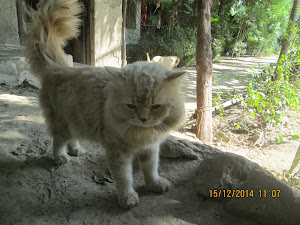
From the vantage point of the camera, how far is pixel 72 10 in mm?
2857

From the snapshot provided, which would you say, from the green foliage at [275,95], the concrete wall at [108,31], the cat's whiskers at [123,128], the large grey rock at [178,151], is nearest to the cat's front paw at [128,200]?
the cat's whiskers at [123,128]

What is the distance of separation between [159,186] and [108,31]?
666cm

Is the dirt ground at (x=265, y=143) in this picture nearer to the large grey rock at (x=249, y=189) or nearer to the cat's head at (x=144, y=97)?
the large grey rock at (x=249, y=189)

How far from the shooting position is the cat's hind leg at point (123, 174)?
2.26 m

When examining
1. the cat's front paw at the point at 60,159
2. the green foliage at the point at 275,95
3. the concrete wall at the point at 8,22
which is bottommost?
the cat's front paw at the point at 60,159

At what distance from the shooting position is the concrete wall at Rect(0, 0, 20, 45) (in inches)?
268

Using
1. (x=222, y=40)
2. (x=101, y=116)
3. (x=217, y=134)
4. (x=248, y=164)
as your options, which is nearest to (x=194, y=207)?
(x=248, y=164)

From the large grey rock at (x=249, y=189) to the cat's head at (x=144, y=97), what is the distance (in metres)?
0.82

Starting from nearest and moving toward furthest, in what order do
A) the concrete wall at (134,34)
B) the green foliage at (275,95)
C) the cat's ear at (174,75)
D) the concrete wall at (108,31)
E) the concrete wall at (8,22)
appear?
the cat's ear at (174,75), the green foliage at (275,95), the concrete wall at (8,22), the concrete wall at (108,31), the concrete wall at (134,34)

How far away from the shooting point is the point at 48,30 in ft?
9.37

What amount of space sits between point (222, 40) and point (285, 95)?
41.4 feet

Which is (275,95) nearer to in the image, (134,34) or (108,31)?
(108,31)

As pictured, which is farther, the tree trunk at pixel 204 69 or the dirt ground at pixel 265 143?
the tree trunk at pixel 204 69

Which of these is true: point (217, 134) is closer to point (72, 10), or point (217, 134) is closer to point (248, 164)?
point (248, 164)
